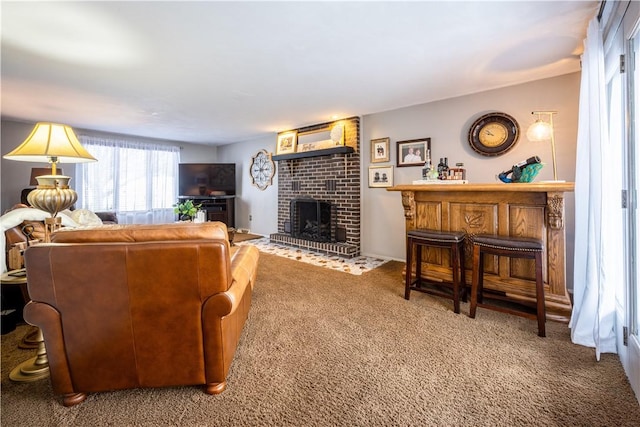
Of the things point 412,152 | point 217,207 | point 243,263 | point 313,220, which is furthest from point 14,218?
point 217,207

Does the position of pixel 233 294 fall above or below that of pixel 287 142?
below

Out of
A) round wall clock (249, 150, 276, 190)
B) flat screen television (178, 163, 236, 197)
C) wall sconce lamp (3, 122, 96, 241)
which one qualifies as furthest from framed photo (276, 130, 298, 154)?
wall sconce lamp (3, 122, 96, 241)

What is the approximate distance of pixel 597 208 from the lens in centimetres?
177

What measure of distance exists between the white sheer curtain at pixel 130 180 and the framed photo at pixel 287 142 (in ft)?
9.49

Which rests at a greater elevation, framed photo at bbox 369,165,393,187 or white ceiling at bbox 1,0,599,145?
white ceiling at bbox 1,0,599,145

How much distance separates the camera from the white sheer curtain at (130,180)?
17.8 feet

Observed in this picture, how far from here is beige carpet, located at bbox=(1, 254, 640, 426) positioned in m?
1.29

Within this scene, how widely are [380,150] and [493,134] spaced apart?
1481 millimetres

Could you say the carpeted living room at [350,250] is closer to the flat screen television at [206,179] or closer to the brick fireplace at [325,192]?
the brick fireplace at [325,192]

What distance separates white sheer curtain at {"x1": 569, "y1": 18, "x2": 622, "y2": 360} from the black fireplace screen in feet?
10.7

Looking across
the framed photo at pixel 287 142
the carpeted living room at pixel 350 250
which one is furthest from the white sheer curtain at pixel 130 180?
the framed photo at pixel 287 142

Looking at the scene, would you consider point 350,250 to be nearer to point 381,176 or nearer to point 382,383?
point 381,176

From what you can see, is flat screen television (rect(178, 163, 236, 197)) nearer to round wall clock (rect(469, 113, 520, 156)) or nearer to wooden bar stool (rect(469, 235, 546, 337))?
round wall clock (rect(469, 113, 520, 156))

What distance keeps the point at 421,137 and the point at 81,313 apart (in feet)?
12.8
